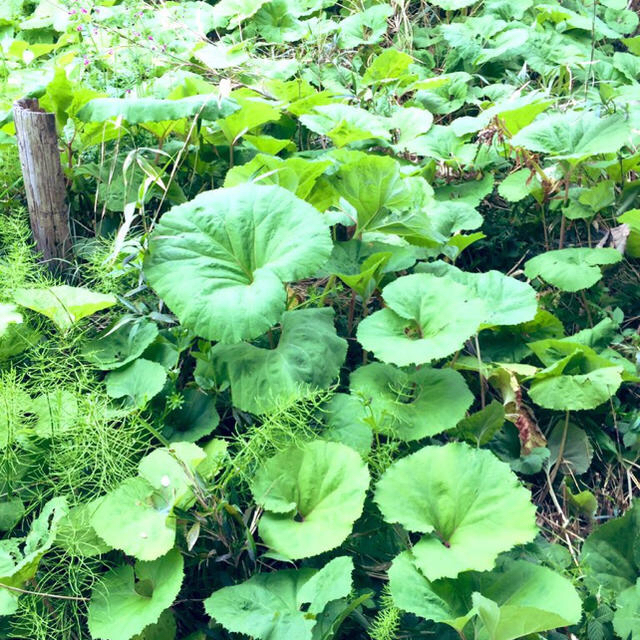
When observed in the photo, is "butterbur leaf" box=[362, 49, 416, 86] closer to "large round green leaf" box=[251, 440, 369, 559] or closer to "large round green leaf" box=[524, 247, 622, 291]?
"large round green leaf" box=[524, 247, 622, 291]

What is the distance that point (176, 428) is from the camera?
1.64 m

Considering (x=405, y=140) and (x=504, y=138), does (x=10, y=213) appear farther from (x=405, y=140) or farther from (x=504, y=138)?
(x=504, y=138)

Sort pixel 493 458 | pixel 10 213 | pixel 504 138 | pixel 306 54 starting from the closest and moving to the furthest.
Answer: pixel 493 458
pixel 10 213
pixel 504 138
pixel 306 54

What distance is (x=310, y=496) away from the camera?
145cm

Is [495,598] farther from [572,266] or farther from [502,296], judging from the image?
[572,266]

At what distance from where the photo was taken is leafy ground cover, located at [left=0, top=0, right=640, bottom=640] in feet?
4.45

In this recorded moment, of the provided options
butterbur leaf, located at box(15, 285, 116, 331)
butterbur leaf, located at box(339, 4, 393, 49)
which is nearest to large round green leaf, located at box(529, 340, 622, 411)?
butterbur leaf, located at box(15, 285, 116, 331)

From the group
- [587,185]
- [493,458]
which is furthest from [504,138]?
[493,458]

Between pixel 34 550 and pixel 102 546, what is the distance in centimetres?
12

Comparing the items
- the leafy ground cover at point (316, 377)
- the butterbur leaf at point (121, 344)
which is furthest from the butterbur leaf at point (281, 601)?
the butterbur leaf at point (121, 344)

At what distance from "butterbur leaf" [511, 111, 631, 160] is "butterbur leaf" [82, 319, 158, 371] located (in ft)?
3.83

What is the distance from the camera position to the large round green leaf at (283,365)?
1.56 metres

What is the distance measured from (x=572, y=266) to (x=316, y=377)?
0.87m

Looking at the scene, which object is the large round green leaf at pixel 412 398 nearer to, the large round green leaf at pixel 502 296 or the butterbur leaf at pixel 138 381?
the large round green leaf at pixel 502 296
